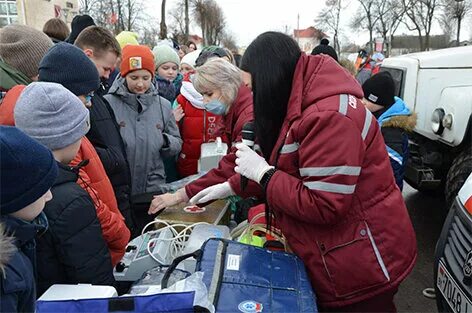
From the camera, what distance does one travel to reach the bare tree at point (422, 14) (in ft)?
133

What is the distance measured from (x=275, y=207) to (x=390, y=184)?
0.52m

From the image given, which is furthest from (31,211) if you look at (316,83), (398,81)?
(398,81)

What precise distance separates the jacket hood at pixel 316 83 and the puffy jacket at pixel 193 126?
2.29 meters

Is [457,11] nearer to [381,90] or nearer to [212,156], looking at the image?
[381,90]

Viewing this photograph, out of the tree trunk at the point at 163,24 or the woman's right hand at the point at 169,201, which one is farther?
the tree trunk at the point at 163,24

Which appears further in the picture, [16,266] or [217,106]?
[217,106]

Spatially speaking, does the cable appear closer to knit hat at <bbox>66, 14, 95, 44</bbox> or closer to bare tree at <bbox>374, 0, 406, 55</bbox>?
knit hat at <bbox>66, 14, 95, 44</bbox>

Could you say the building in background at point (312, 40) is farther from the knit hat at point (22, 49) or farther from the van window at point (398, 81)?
the knit hat at point (22, 49)

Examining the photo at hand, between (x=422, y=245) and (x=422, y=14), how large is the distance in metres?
43.8

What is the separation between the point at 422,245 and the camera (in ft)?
14.3

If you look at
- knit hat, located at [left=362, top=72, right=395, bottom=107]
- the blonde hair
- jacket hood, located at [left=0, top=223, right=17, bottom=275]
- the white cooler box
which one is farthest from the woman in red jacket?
jacket hood, located at [left=0, top=223, right=17, bottom=275]

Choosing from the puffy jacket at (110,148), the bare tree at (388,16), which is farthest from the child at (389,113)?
the bare tree at (388,16)

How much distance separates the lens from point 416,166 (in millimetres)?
4695

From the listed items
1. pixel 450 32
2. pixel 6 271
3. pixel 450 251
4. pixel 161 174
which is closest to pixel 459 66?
pixel 450 251
